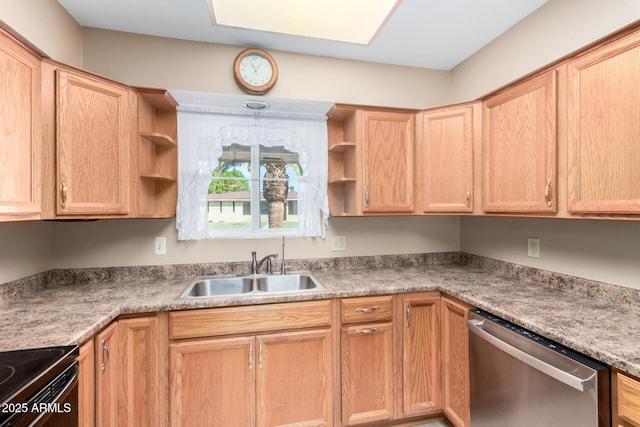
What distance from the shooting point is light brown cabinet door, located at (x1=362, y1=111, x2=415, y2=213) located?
6.74 feet

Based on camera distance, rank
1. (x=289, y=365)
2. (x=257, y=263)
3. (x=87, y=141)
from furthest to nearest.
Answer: (x=257, y=263), (x=289, y=365), (x=87, y=141)

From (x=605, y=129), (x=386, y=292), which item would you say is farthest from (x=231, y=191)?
(x=605, y=129)

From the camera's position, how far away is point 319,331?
1.69 meters

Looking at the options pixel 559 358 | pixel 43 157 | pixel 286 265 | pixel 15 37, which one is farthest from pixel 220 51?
pixel 559 358

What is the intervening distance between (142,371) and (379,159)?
184 cm

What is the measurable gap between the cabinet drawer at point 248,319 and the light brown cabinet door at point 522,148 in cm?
121

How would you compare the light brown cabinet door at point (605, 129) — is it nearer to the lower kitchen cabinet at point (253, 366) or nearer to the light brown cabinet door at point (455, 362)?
the light brown cabinet door at point (455, 362)

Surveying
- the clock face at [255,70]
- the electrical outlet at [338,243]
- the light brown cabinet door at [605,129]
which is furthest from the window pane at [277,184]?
the light brown cabinet door at [605,129]

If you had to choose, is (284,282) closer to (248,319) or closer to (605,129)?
(248,319)

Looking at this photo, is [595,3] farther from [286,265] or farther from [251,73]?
[286,265]

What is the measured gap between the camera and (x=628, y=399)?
94 centimetres

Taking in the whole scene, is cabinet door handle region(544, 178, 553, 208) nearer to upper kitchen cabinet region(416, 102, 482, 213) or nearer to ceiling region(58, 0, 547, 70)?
upper kitchen cabinet region(416, 102, 482, 213)

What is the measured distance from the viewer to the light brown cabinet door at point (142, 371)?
1.44m

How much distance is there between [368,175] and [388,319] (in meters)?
0.94
